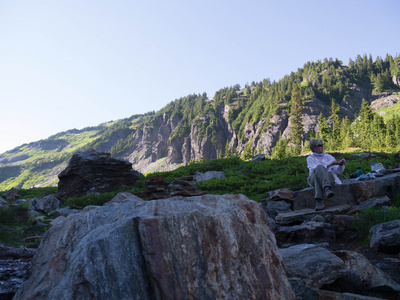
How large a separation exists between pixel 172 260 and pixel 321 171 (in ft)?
21.8

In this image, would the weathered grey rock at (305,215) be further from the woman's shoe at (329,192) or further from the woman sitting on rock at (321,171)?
the woman's shoe at (329,192)

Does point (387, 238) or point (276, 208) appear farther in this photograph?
point (276, 208)

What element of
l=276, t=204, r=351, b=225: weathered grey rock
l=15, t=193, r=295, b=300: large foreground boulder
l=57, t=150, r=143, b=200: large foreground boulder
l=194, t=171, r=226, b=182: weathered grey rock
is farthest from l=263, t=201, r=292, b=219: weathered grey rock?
l=57, t=150, r=143, b=200: large foreground boulder

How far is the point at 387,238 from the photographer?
499cm

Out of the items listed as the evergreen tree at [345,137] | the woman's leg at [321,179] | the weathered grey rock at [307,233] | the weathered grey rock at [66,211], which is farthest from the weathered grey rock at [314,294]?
the evergreen tree at [345,137]

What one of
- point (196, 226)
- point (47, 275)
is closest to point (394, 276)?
point (196, 226)

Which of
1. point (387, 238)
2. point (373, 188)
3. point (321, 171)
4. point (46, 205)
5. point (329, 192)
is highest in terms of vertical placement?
point (321, 171)

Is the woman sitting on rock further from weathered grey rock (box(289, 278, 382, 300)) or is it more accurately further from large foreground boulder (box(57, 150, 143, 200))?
large foreground boulder (box(57, 150, 143, 200))

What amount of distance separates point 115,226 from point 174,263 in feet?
3.41

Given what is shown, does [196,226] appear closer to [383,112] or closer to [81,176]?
[81,176]

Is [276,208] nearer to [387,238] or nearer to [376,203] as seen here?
[376,203]

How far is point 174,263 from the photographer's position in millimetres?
3318

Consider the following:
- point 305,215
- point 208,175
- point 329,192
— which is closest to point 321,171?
point 329,192

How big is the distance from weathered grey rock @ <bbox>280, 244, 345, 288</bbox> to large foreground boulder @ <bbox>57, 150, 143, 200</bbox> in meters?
17.4
